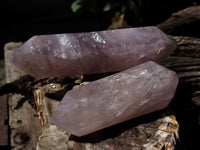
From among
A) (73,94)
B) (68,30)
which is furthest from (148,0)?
(73,94)

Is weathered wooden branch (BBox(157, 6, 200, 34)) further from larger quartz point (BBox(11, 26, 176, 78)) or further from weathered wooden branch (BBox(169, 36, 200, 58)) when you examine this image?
larger quartz point (BBox(11, 26, 176, 78))

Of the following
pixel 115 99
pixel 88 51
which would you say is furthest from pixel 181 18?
pixel 115 99

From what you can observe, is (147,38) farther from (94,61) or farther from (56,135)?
(56,135)

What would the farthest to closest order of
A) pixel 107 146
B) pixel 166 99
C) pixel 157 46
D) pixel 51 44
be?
pixel 157 46
pixel 51 44
pixel 166 99
pixel 107 146

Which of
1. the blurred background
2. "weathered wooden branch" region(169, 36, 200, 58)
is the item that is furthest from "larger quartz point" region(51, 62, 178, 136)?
the blurred background


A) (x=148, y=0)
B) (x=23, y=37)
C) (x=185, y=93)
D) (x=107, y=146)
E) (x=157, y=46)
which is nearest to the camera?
(x=107, y=146)

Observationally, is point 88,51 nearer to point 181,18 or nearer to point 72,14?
point 181,18

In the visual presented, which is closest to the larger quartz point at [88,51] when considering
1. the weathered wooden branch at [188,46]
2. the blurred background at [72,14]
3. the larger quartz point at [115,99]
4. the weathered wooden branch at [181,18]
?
the larger quartz point at [115,99]
